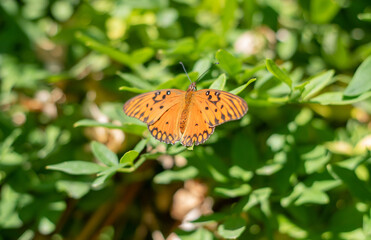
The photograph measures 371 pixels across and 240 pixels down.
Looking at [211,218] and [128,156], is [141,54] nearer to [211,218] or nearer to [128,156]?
[128,156]

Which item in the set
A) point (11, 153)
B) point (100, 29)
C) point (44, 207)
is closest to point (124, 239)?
point (44, 207)

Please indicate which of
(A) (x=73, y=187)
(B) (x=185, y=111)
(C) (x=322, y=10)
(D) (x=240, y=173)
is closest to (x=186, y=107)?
(B) (x=185, y=111)

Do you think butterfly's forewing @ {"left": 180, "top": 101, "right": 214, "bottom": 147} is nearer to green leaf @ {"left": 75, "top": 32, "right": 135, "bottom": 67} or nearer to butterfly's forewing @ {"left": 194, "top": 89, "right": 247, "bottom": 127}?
butterfly's forewing @ {"left": 194, "top": 89, "right": 247, "bottom": 127}

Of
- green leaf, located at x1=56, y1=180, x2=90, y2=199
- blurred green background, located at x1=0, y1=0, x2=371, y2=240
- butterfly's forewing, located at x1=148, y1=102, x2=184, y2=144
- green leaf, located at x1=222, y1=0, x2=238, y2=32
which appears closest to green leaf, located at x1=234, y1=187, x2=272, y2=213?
blurred green background, located at x1=0, y1=0, x2=371, y2=240

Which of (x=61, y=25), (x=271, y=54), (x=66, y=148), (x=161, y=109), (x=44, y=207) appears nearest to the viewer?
(x=161, y=109)

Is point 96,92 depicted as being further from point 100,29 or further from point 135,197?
point 135,197

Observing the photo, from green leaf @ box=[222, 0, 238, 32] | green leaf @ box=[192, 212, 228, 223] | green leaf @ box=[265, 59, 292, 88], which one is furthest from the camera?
green leaf @ box=[222, 0, 238, 32]
